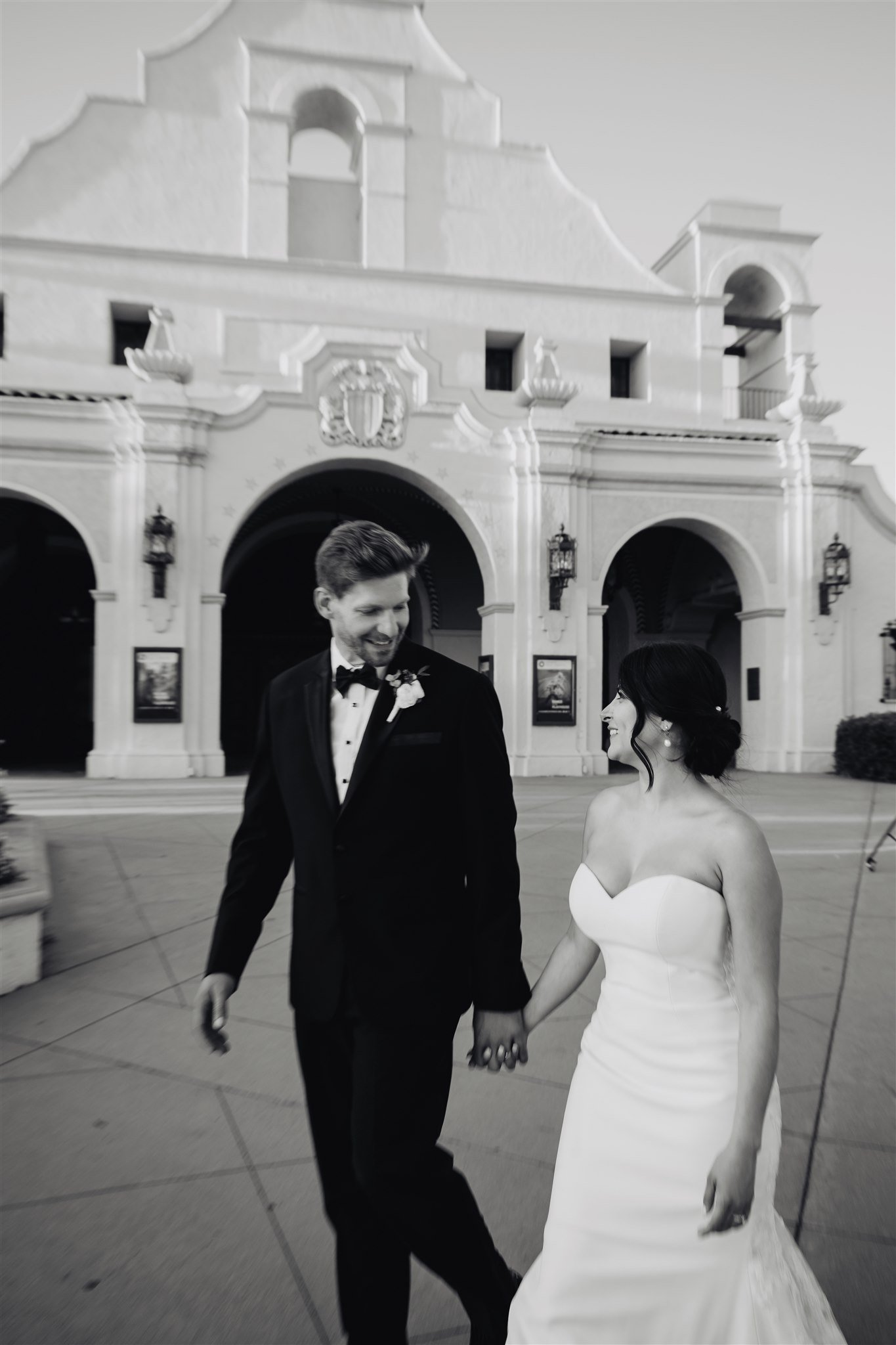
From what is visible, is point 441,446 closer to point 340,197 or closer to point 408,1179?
point 340,197

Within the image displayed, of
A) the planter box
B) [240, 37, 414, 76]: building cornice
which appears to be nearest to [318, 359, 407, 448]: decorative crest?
[240, 37, 414, 76]: building cornice

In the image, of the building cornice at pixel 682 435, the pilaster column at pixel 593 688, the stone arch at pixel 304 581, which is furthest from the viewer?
the stone arch at pixel 304 581

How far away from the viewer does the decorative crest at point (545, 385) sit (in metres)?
16.5

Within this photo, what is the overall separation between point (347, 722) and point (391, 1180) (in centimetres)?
99

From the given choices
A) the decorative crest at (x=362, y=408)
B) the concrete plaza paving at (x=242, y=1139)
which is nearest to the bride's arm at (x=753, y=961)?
the concrete plaza paving at (x=242, y=1139)

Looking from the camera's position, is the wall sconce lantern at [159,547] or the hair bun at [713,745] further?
the wall sconce lantern at [159,547]

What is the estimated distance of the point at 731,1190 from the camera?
1815 millimetres

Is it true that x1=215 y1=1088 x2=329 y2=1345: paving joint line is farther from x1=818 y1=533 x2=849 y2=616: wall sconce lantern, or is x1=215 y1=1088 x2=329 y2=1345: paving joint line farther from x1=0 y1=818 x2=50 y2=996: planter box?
x1=818 y1=533 x2=849 y2=616: wall sconce lantern

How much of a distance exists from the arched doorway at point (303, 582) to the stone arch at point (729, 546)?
3.69 m

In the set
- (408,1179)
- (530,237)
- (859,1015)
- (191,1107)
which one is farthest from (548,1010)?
(530,237)

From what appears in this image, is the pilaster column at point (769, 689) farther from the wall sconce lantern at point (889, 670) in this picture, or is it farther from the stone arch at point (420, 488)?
the stone arch at point (420, 488)

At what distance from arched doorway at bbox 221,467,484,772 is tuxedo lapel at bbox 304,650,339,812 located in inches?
621

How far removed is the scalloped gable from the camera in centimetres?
1762

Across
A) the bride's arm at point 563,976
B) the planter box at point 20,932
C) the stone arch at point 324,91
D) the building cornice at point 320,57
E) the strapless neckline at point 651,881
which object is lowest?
the planter box at point 20,932
